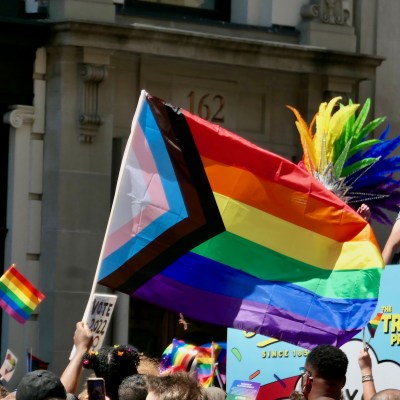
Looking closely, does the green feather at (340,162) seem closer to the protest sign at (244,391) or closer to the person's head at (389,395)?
the protest sign at (244,391)

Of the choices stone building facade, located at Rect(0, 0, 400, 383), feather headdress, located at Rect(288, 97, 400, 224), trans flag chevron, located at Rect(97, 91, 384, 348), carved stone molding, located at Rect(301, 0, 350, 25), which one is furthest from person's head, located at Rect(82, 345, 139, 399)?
carved stone molding, located at Rect(301, 0, 350, 25)

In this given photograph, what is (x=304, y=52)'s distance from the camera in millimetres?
18797

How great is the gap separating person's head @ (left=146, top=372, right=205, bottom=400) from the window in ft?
35.7

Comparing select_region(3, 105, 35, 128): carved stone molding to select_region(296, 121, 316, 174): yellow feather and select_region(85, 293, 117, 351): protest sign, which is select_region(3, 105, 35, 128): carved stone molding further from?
select_region(85, 293, 117, 351): protest sign

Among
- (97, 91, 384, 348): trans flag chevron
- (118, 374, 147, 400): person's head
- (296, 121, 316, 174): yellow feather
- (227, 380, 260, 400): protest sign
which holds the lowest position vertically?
(227, 380, 260, 400): protest sign

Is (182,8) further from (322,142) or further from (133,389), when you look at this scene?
(133,389)

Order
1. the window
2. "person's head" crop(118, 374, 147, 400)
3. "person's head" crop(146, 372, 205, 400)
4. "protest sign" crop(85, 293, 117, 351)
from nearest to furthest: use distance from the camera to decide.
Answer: "person's head" crop(146, 372, 205, 400)
"person's head" crop(118, 374, 147, 400)
"protest sign" crop(85, 293, 117, 351)
the window

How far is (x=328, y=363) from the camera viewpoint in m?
8.36

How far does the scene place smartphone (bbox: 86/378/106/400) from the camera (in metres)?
7.64

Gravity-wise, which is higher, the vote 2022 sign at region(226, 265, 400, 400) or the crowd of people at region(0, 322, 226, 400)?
the crowd of people at region(0, 322, 226, 400)

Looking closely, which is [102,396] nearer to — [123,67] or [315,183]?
[315,183]

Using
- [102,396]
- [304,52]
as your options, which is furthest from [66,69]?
[102,396]

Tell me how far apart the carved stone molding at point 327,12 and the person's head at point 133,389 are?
1143cm

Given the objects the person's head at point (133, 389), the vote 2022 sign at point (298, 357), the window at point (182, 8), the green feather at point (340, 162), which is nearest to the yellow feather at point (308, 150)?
the green feather at point (340, 162)
